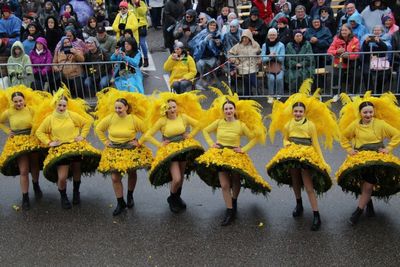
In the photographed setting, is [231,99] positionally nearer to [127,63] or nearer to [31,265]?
[31,265]

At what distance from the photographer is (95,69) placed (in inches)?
450


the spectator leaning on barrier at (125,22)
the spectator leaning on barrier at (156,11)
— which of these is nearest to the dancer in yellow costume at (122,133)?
the spectator leaning on barrier at (125,22)

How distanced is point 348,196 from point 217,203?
175 cm

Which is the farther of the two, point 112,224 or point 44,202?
point 44,202

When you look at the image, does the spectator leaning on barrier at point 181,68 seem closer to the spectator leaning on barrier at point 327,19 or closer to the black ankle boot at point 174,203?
the spectator leaning on barrier at point 327,19

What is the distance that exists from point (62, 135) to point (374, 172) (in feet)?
12.6

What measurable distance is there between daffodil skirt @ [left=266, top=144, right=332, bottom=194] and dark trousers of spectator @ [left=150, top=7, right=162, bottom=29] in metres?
10.7

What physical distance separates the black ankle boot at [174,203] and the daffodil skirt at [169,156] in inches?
11.6

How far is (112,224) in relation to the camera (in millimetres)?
7223

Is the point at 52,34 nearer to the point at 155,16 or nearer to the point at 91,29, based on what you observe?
the point at 91,29

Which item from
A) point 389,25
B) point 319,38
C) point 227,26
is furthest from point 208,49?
point 389,25

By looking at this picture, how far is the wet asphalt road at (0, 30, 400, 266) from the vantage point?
6414 mm

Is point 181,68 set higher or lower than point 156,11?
lower

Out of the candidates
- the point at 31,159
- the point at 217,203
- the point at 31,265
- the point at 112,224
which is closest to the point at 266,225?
the point at 217,203
